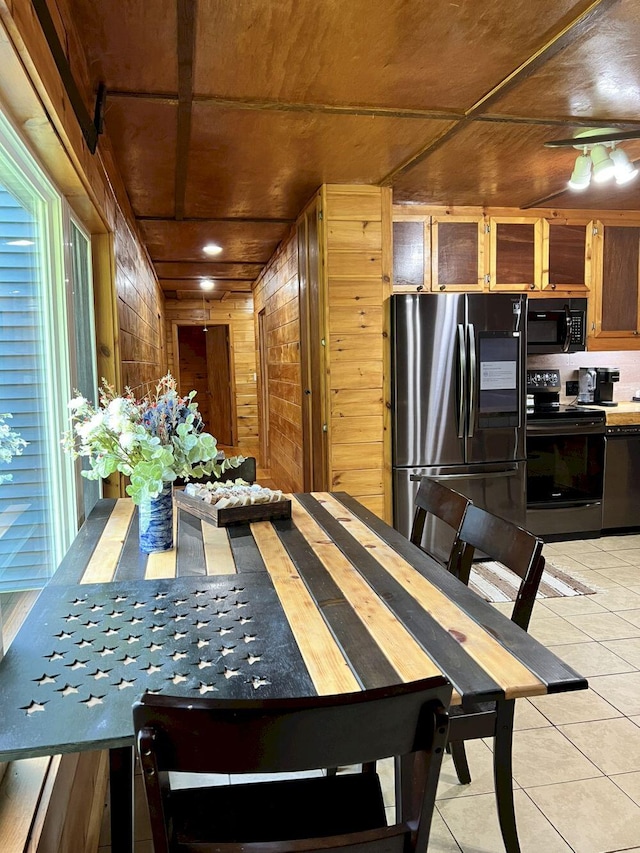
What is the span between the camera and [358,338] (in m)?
3.88

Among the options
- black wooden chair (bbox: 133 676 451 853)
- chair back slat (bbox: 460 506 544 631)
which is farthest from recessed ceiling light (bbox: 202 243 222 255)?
black wooden chair (bbox: 133 676 451 853)

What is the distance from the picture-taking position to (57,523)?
2203 mm

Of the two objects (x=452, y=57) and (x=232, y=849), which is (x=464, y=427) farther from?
(x=232, y=849)

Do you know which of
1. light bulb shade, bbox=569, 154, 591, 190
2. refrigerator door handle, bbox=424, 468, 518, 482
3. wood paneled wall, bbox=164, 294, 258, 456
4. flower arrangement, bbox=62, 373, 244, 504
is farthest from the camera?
wood paneled wall, bbox=164, 294, 258, 456

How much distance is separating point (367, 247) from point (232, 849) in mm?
3417

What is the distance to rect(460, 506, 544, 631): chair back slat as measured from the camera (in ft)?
5.11

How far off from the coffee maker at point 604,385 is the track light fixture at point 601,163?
194 cm

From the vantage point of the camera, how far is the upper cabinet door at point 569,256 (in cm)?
448

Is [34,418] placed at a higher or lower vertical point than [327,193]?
lower

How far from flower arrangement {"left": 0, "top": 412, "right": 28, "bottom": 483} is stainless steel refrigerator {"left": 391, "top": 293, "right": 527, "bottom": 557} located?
253cm

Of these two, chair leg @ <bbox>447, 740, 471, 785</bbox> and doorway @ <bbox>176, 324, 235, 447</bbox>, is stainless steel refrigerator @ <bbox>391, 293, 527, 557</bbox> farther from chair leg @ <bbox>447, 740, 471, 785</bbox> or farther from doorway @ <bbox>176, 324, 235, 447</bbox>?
doorway @ <bbox>176, 324, 235, 447</bbox>

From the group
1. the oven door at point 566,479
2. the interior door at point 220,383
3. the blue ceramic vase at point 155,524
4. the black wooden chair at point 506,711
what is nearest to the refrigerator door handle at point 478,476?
the oven door at point 566,479

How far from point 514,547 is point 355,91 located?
1.86m

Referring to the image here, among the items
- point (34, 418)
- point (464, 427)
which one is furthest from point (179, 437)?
point (464, 427)
